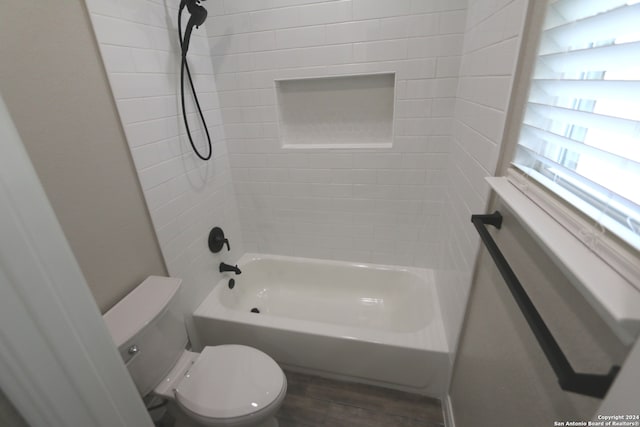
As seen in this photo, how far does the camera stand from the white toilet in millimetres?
1070

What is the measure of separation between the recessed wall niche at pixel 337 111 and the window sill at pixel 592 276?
126cm

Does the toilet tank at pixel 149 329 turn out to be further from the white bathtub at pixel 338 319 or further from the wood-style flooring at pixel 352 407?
the wood-style flooring at pixel 352 407

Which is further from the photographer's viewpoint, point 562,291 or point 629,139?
point 562,291

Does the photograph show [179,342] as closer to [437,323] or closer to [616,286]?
[437,323]

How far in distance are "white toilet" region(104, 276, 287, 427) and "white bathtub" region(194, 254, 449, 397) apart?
1.08 feet

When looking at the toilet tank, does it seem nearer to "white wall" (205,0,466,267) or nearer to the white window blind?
"white wall" (205,0,466,267)

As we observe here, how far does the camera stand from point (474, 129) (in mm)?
1160

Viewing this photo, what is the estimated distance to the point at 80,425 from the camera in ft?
1.37

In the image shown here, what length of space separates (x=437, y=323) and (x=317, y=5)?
184 cm

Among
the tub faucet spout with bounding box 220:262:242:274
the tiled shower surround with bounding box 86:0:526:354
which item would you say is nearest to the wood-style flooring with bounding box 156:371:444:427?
the tiled shower surround with bounding box 86:0:526:354

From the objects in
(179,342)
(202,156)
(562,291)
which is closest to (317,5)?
(202,156)

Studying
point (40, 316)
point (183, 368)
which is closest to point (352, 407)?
point (183, 368)

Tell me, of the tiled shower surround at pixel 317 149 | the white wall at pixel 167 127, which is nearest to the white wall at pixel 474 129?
the tiled shower surround at pixel 317 149

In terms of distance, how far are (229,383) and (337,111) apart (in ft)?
5.22
